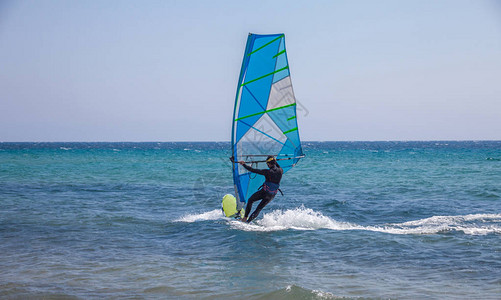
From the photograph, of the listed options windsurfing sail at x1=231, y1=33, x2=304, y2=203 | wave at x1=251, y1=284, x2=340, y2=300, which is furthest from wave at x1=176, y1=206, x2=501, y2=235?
wave at x1=251, y1=284, x2=340, y2=300

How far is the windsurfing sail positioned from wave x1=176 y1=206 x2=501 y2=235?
1.04 meters

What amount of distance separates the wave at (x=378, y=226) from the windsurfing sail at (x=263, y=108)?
3.41ft

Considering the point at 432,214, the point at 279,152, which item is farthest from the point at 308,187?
the point at 279,152

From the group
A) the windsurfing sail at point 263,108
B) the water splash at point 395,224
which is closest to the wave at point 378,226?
the water splash at point 395,224

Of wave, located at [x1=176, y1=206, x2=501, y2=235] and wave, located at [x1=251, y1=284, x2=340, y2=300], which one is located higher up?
wave, located at [x1=176, y1=206, x2=501, y2=235]

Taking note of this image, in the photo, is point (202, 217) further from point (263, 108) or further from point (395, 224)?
point (395, 224)

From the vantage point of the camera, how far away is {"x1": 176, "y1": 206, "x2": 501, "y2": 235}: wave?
954cm

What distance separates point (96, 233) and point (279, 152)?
4.52m

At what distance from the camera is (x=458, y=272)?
666 cm

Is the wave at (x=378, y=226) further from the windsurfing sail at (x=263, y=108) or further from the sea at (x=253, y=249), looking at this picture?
the windsurfing sail at (x=263, y=108)

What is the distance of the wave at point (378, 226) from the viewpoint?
31.3 ft

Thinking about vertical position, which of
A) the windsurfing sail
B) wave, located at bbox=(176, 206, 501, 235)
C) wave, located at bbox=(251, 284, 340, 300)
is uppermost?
the windsurfing sail

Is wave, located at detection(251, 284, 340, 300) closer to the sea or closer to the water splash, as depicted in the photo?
the sea

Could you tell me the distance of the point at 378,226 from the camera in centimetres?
1034
